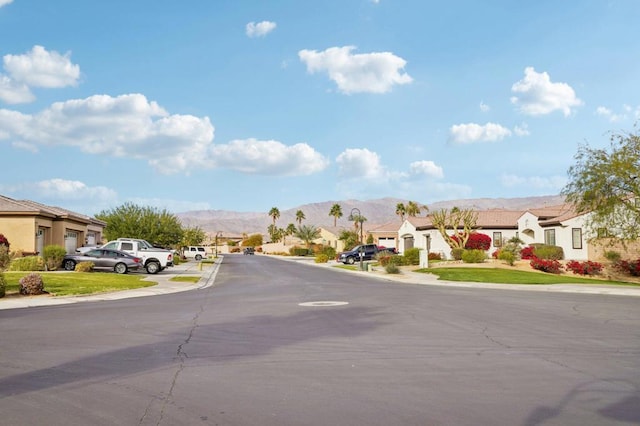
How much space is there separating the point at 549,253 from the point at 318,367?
124 ft

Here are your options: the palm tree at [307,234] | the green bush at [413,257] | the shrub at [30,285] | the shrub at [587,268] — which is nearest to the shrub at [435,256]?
the green bush at [413,257]

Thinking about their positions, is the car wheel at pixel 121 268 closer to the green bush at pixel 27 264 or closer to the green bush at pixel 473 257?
the green bush at pixel 27 264

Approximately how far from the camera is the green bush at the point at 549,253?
42.4m

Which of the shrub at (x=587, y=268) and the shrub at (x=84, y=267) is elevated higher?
the shrub at (x=84, y=267)

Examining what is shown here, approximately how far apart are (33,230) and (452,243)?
107 ft

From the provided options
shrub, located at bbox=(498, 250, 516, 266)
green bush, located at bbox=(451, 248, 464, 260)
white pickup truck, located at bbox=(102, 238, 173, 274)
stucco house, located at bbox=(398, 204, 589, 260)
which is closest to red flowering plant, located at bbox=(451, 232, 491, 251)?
stucco house, located at bbox=(398, 204, 589, 260)

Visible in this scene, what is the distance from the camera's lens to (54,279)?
26.3 meters

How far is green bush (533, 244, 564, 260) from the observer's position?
42.4 meters

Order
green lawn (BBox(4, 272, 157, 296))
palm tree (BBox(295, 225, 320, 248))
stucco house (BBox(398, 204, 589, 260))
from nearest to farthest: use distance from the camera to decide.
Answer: green lawn (BBox(4, 272, 157, 296))
stucco house (BBox(398, 204, 589, 260))
palm tree (BBox(295, 225, 320, 248))

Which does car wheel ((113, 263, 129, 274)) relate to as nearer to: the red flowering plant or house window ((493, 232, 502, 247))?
the red flowering plant

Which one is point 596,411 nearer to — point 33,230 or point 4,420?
point 4,420

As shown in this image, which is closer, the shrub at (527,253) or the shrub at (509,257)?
the shrub at (509,257)

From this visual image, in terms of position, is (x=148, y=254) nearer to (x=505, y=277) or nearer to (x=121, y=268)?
(x=121, y=268)

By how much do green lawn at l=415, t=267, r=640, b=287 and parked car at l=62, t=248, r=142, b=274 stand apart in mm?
18353
